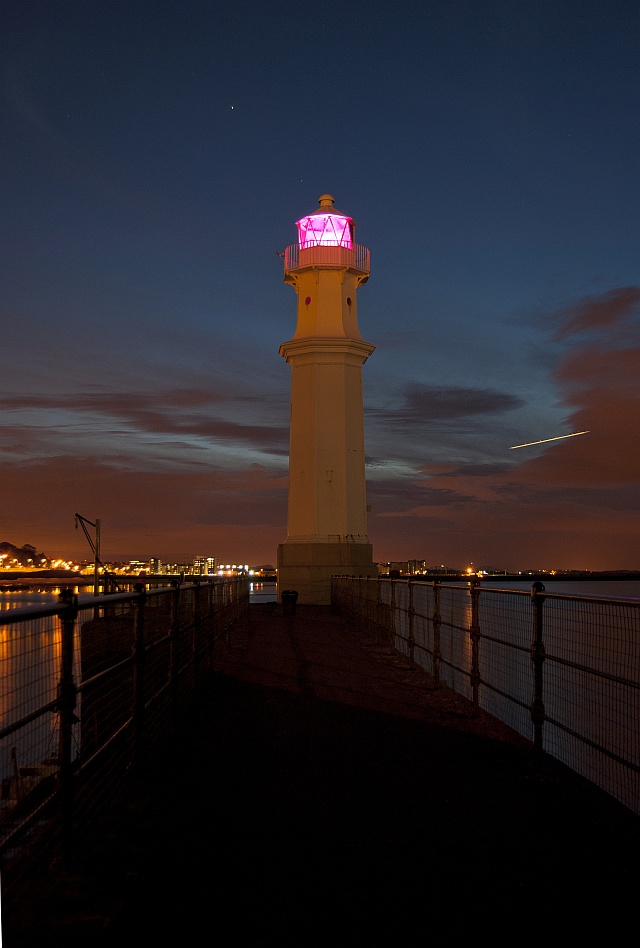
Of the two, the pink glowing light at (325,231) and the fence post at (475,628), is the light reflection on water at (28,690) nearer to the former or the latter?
the fence post at (475,628)

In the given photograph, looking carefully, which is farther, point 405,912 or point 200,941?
point 405,912

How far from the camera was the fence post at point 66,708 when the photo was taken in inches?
168

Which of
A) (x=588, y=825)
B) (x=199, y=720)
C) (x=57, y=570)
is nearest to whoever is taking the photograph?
(x=588, y=825)

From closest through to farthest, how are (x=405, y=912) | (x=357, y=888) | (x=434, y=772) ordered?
(x=405, y=912)
(x=357, y=888)
(x=434, y=772)

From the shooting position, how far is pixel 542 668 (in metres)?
9.30

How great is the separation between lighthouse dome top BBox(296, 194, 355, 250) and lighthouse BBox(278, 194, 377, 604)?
A: 0.78m

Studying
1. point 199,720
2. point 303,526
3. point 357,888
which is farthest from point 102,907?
point 303,526

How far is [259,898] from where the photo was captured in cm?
408

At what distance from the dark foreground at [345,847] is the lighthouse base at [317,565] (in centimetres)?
2258

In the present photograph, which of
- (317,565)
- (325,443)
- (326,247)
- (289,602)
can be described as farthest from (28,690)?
(326,247)

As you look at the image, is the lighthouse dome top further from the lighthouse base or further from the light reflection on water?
the light reflection on water

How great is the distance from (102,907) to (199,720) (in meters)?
5.05

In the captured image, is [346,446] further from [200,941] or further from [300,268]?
[200,941]

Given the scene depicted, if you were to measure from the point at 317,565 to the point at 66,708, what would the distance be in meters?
27.4
